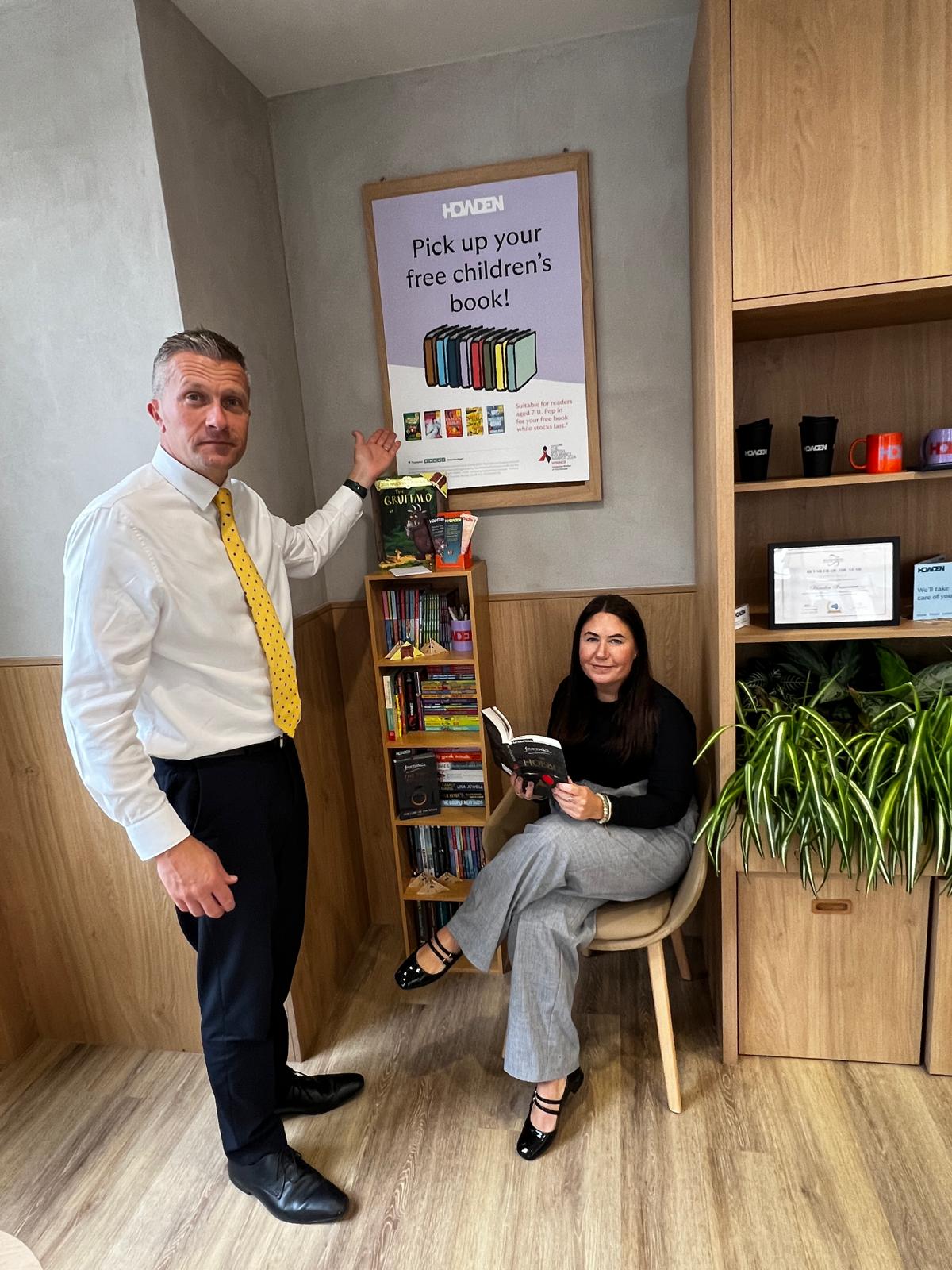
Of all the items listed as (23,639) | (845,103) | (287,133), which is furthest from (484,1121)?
(287,133)

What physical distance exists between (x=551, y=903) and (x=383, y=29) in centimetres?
220

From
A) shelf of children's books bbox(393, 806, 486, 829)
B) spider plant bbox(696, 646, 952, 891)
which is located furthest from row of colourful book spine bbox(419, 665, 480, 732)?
spider plant bbox(696, 646, 952, 891)

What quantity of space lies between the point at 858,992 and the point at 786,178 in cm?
186

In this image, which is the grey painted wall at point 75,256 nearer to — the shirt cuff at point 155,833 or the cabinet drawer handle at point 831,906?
the shirt cuff at point 155,833

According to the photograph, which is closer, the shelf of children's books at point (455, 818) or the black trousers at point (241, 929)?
the black trousers at point (241, 929)

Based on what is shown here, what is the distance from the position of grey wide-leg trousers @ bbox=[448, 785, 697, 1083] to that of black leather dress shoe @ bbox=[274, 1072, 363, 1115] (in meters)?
0.43

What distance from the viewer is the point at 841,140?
1552mm

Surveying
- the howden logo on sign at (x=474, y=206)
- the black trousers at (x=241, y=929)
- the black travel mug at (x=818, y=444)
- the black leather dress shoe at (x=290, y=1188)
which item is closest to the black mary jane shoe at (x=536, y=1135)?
the black leather dress shoe at (x=290, y=1188)

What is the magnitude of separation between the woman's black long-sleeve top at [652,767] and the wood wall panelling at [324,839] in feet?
2.49

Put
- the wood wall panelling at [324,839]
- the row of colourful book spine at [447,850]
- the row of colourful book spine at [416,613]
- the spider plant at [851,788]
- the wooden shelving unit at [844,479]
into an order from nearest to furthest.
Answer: the spider plant at [851,788] → the wooden shelving unit at [844,479] → the wood wall panelling at [324,839] → the row of colourful book spine at [416,613] → the row of colourful book spine at [447,850]

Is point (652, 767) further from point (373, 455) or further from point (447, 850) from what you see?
point (373, 455)

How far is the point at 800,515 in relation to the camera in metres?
2.09

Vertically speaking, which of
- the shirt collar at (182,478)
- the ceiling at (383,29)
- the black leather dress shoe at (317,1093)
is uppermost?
the ceiling at (383,29)

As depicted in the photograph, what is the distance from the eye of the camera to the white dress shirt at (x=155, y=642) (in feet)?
4.58
